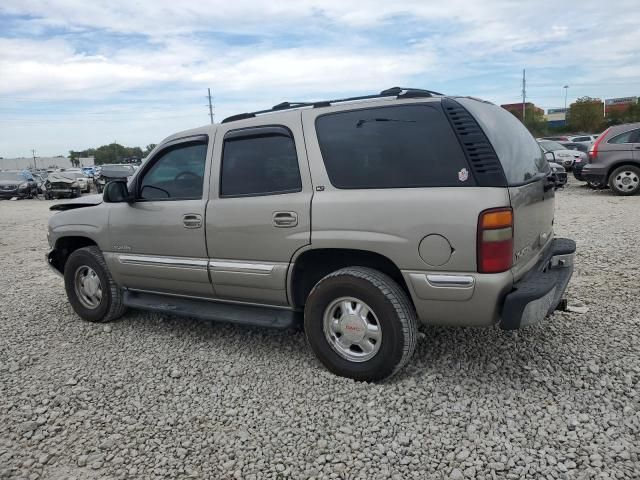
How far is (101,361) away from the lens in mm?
4031

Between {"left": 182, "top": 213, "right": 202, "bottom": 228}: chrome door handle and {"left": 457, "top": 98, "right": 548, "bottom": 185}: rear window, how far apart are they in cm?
209

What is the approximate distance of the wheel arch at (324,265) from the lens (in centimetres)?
337

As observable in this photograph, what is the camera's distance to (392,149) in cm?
324

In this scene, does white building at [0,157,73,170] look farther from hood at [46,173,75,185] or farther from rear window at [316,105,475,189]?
rear window at [316,105,475,189]

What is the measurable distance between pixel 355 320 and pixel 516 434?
115cm

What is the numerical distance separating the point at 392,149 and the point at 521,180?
838mm

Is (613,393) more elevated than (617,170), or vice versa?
(617,170)

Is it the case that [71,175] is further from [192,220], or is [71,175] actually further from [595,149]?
[192,220]

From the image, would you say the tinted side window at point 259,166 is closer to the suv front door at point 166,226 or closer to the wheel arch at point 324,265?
the suv front door at point 166,226

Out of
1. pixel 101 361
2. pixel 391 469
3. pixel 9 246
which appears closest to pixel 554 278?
pixel 391 469

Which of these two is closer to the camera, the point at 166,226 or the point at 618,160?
the point at 166,226

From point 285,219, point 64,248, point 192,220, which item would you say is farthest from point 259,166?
point 64,248

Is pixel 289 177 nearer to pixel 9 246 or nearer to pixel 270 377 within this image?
pixel 270 377

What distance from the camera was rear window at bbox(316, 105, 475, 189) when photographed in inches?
121
